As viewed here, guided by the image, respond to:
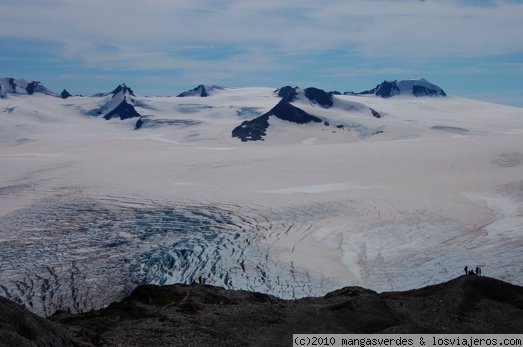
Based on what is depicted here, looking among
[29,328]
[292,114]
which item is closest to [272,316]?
[29,328]

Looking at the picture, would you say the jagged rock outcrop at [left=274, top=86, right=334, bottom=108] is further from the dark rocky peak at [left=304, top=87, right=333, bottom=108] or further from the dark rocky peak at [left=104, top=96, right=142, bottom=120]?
the dark rocky peak at [left=104, top=96, right=142, bottom=120]

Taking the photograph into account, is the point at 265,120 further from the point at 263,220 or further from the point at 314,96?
the point at 263,220

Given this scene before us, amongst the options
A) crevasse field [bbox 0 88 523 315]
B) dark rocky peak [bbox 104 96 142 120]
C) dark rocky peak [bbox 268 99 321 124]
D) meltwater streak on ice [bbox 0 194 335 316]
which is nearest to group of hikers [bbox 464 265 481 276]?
crevasse field [bbox 0 88 523 315]

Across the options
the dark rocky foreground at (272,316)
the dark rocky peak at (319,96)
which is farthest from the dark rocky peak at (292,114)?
the dark rocky foreground at (272,316)

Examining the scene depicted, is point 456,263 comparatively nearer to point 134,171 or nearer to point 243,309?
point 243,309

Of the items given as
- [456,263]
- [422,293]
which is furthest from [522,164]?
[422,293]

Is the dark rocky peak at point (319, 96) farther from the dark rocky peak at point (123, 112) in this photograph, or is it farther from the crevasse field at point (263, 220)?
the crevasse field at point (263, 220)
